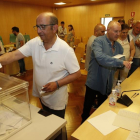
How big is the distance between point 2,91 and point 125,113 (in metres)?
1.03

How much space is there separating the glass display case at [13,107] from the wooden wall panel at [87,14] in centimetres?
833

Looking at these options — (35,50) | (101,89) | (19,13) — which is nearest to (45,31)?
(35,50)

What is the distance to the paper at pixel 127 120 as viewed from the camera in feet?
3.75

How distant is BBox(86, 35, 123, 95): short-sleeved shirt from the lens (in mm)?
1727

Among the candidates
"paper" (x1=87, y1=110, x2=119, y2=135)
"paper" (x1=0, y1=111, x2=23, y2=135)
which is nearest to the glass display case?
"paper" (x1=0, y1=111, x2=23, y2=135)

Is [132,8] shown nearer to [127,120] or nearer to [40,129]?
[127,120]

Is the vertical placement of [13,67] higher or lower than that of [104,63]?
lower

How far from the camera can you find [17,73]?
5.07m

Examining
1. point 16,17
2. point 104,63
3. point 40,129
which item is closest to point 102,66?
point 104,63

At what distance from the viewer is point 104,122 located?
1208 mm

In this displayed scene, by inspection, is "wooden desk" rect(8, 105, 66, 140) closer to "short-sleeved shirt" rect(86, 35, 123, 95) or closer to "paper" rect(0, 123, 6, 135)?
"paper" rect(0, 123, 6, 135)

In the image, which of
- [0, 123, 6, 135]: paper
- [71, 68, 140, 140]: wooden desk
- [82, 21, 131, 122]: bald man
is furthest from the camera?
[82, 21, 131, 122]: bald man

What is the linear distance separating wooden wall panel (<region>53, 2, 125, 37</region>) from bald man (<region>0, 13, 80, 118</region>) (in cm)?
787

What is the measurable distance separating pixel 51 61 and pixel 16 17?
26.6 ft
